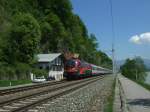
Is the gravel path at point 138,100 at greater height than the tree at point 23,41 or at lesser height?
lesser

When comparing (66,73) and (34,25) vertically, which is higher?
(34,25)

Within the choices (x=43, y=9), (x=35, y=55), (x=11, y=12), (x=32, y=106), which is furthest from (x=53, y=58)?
(x=32, y=106)

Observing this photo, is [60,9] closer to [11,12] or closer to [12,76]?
[11,12]

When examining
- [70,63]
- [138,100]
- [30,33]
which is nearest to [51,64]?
[30,33]

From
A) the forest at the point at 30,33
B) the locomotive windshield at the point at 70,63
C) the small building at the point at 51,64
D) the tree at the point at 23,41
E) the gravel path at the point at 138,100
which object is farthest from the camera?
the small building at the point at 51,64

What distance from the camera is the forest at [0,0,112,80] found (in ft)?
215

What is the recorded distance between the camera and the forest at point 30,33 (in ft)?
215

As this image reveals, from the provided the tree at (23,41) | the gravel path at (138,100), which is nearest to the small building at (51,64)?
the tree at (23,41)

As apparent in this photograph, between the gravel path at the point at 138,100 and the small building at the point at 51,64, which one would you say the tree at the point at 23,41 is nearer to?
the small building at the point at 51,64

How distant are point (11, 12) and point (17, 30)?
75.4 feet

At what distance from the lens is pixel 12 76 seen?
2132 inches

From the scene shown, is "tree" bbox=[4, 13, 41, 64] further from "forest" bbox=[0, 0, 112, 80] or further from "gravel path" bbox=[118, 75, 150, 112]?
"gravel path" bbox=[118, 75, 150, 112]

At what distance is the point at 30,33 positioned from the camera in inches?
2862

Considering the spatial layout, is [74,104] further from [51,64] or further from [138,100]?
[51,64]
